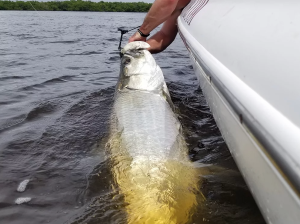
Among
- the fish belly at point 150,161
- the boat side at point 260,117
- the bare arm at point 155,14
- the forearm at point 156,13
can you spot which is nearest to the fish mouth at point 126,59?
the fish belly at point 150,161

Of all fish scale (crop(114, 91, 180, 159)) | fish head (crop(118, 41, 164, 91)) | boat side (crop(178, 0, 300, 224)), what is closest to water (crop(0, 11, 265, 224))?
fish scale (crop(114, 91, 180, 159))

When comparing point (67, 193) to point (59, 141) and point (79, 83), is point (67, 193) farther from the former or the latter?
point (79, 83)

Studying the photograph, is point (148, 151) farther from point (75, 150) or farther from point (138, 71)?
point (138, 71)

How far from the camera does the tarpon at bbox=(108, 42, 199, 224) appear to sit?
2.04 metres

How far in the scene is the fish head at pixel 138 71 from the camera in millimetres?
3292

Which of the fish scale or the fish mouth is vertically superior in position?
the fish mouth

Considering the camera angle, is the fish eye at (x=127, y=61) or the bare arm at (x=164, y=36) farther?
the bare arm at (x=164, y=36)

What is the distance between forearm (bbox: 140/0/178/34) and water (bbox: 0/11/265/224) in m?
0.99

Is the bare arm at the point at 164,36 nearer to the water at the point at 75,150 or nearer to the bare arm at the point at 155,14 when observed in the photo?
the bare arm at the point at 155,14

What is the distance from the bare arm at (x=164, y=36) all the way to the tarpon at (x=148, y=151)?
1787 mm

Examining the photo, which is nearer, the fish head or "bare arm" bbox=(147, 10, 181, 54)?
the fish head

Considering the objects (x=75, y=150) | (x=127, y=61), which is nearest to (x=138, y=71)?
(x=127, y=61)

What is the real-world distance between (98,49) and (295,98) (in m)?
9.04

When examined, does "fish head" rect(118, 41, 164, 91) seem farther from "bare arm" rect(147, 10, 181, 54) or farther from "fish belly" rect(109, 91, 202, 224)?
"bare arm" rect(147, 10, 181, 54)
